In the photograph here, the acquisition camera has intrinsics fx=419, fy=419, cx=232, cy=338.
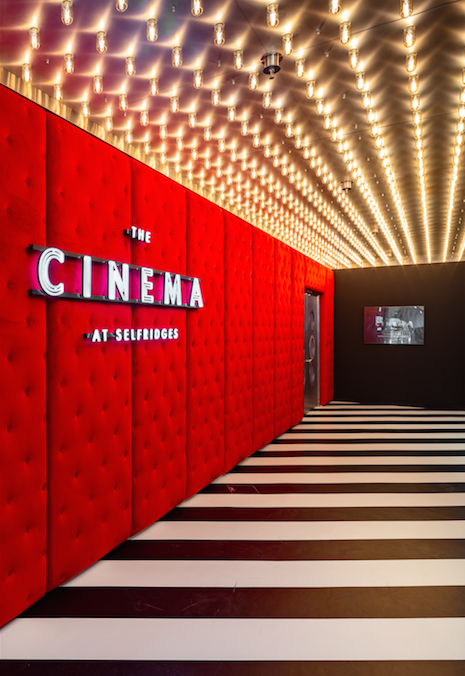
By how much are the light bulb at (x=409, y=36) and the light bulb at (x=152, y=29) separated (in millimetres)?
1695

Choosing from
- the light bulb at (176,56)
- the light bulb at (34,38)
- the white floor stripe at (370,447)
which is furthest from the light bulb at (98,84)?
the white floor stripe at (370,447)

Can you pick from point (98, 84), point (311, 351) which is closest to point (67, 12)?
point (98, 84)

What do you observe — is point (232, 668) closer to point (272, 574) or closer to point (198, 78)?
point (272, 574)

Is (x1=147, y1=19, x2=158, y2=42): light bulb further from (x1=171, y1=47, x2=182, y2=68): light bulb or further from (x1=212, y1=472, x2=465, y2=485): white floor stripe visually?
(x1=212, y1=472, x2=465, y2=485): white floor stripe

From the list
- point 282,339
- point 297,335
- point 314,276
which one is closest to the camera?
point 282,339

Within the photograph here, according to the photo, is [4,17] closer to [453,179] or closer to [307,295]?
[453,179]

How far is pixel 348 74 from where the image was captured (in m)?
3.38

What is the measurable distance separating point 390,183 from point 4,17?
4618 mm

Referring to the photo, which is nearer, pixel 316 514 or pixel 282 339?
pixel 316 514

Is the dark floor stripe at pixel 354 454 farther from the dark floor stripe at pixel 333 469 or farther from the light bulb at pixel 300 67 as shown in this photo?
the light bulb at pixel 300 67

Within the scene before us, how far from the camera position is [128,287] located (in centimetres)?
295

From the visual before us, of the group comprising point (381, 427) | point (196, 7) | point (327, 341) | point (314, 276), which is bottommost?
point (381, 427)

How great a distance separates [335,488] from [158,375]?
216cm

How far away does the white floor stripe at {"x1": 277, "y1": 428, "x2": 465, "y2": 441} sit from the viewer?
21.1 feet
